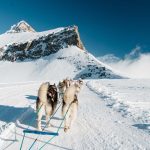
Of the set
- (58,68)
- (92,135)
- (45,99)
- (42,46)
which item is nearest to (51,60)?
(58,68)

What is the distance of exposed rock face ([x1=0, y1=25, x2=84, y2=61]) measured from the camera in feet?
599

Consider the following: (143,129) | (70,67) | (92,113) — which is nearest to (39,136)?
(143,129)

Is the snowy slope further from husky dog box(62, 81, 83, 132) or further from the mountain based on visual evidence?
husky dog box(62, 81, 83, 132)

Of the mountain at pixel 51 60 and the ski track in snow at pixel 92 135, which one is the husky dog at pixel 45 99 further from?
the mountain at pixel 51 60

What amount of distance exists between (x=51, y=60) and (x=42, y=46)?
2386 centimetres

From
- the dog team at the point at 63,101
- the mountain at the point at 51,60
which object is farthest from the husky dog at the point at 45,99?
the mountain at the point at 51,60

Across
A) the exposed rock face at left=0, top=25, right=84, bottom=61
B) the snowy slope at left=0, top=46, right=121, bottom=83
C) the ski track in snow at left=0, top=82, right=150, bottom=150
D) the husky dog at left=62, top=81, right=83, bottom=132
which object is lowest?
the ski track in snow at left=0, top=82, right=150, bottom=150

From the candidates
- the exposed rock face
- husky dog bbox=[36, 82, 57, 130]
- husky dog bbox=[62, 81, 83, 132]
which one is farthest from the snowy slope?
husky dog bbox=[62, 81, 83, 132]

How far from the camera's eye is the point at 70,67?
15388 cm

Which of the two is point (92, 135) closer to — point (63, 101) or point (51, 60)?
point (63, 101)

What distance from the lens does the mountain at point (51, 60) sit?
145 metres

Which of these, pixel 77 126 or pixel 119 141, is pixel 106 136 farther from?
pixel 77 126

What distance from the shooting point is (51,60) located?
166 meters

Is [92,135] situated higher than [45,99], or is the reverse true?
[45,99]
